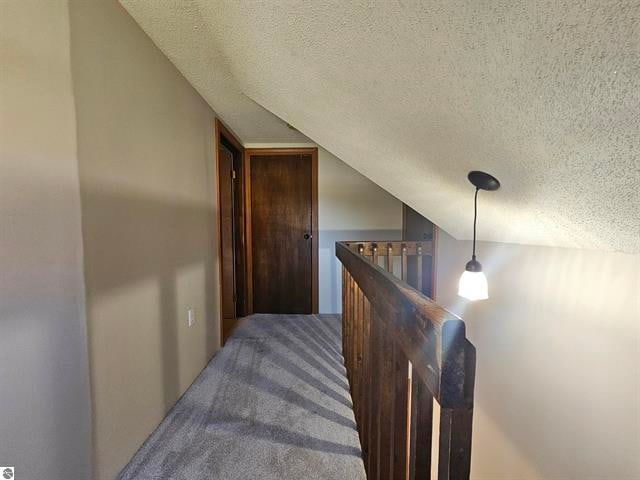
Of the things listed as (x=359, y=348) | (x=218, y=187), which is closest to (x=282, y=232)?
(x=218, y=187)

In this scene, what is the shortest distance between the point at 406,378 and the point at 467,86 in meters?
0.86

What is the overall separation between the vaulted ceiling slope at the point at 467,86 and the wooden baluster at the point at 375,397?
0.74m

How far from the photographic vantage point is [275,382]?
2.06 metres

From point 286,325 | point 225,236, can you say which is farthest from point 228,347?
point 225,236

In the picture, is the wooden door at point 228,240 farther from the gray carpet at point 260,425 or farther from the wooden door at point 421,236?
the wooden door at point 421,236

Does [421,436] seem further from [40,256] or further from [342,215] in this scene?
[342,215]

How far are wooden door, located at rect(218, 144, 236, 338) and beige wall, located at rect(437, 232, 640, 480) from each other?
7.61ft

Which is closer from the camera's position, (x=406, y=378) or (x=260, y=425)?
(x=406, y=378)

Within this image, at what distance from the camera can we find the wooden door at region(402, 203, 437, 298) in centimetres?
272

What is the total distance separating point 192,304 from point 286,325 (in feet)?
4.43

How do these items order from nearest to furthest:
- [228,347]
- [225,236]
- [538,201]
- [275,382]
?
[538,201] < [275,382] < [228,347] < [225,236]

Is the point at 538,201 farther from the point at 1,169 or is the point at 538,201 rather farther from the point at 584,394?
the point at 1,169

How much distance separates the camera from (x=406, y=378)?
0.84 metres

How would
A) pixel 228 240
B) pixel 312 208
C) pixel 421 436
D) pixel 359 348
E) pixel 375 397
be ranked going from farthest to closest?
pixel 312 208
pixel 228 240
pixel 359 348
pixel 375 397
pixel 421 436
